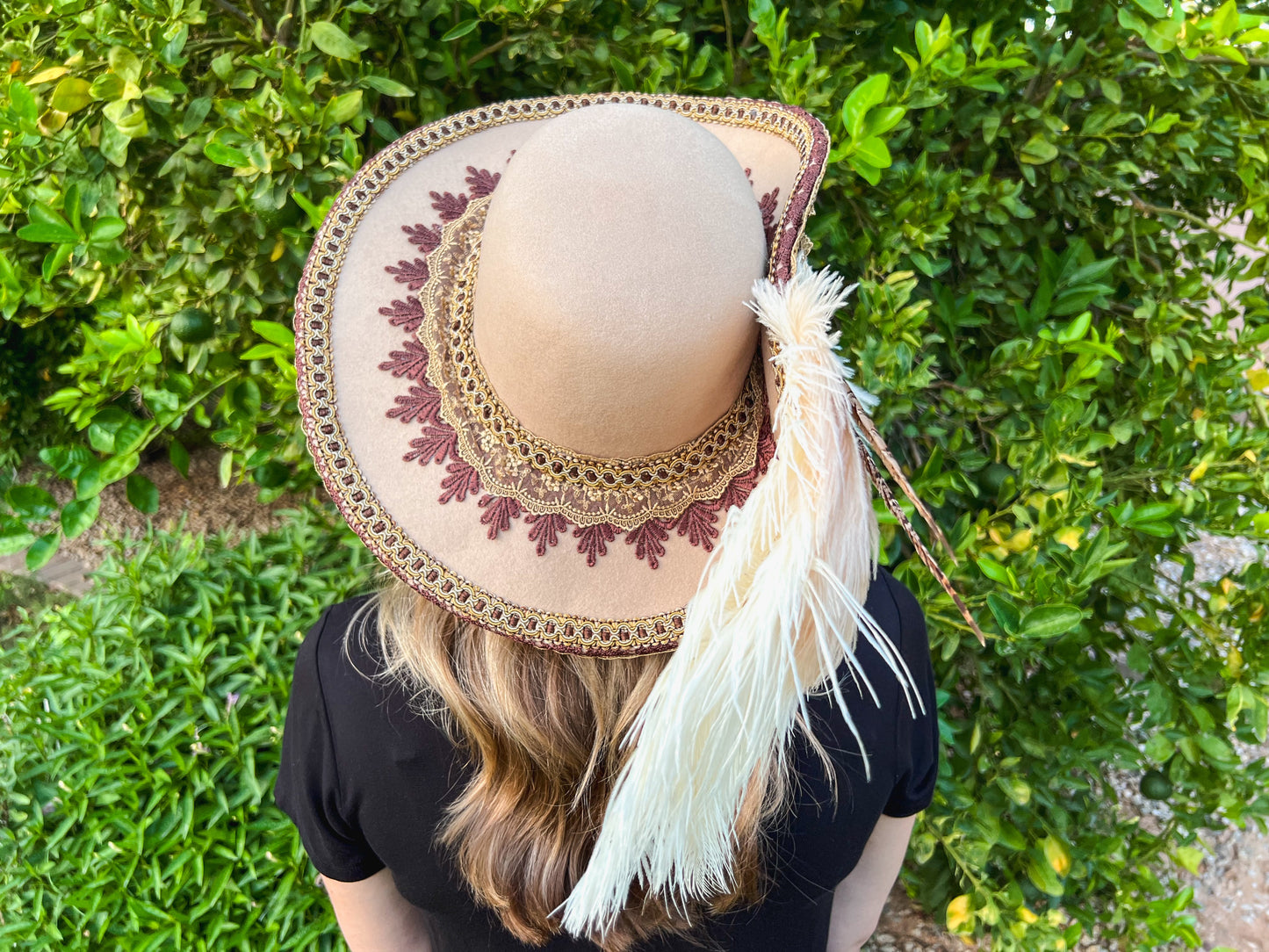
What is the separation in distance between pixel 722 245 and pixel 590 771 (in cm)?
73

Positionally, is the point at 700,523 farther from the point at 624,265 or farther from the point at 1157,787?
the point at 1157,787

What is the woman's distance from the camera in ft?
2.95

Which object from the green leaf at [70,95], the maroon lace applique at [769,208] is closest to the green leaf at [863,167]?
the maroon lace applique at [769,208]

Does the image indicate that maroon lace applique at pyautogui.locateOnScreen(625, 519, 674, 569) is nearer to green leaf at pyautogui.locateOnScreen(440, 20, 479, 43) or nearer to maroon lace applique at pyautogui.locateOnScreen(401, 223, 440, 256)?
maroon lace applique at pyautogui.locateOnScreen(401, 223, 440, 256)

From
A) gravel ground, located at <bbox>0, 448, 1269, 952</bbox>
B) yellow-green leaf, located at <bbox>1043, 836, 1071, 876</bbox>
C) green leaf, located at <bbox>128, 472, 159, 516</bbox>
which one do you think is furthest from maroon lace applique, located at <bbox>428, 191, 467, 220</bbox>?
yellow-green leaf, located at <bbox>1043, 836, 1071, 876</bbox>

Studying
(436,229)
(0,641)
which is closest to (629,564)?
(436,229)

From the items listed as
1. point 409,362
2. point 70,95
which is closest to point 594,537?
point 409,362

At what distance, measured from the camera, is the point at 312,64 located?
166cm

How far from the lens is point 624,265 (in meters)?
0.88

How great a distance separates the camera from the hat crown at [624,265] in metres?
0.88

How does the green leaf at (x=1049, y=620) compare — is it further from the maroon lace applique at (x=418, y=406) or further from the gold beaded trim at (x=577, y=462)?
the maroon lace applique at (x=418, y=406)

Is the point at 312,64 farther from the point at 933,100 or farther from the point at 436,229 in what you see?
the point at 933,100

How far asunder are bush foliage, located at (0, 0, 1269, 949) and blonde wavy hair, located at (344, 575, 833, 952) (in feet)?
2.68

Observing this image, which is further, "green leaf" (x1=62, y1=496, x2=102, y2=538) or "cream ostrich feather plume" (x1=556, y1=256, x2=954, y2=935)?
"green leaf" (x1=62, y1=496, x2=102, y2=538)
